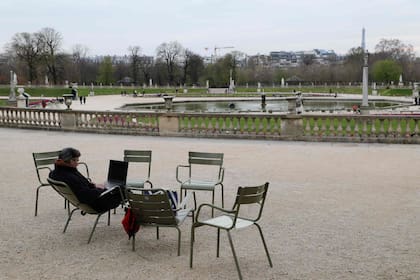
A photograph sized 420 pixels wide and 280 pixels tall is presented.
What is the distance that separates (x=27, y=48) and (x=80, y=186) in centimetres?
9870

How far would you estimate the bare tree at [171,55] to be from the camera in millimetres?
114812

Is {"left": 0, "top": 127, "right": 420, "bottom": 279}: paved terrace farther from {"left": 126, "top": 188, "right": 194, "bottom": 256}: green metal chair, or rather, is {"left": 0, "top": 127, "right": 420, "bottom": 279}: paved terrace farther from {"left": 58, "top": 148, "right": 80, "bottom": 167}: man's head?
{"left": 58, "top": 148, "right": 80, "bottom": 167}: man's head

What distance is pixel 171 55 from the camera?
116 m

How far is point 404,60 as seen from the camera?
381 feet

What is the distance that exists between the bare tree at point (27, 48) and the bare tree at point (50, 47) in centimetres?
115

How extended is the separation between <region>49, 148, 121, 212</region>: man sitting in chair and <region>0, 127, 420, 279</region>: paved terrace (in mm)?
480

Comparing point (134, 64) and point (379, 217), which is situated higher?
point (134, 64)

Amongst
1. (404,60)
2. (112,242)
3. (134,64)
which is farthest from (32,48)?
(112,242)

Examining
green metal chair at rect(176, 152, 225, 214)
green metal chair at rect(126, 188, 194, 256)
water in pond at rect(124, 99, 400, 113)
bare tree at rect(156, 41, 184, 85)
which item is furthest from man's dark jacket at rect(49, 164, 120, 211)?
bare tree at rect(156, 41, 184, 85)

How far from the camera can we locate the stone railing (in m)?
16.0

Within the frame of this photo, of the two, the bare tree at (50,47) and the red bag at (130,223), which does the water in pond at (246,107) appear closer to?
the red bag at (130,223)

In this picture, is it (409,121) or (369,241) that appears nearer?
(369,241)

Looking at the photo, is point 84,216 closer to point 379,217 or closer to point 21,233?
point 21,233

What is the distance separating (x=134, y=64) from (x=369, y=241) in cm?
11428
